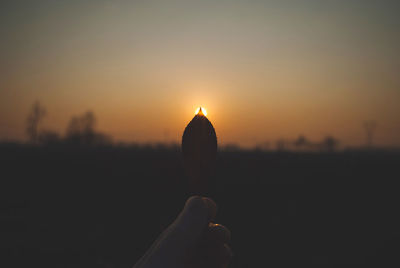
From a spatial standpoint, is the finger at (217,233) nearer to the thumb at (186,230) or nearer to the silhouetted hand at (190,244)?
the silhouetted hand at (190,244)

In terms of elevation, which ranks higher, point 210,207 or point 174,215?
point 210,207

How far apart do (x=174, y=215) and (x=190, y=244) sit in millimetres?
20830

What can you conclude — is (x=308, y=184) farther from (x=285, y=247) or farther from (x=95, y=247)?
(x=95, y=247)

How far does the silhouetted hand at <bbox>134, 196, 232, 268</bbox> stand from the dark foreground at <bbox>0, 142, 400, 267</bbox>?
45.1ft

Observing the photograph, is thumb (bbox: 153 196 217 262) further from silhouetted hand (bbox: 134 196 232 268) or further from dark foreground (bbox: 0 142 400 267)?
dark foreground (bbox: 0 142 400 267)

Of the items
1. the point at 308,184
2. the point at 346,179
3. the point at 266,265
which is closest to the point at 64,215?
the point at 266,265

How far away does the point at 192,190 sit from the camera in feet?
4.99

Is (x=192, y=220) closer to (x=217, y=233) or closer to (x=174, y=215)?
(x=217, y=233)

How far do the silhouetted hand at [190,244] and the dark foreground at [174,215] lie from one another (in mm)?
13735

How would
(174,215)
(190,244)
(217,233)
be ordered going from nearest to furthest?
(190,244)
(217,233)
(174,215)

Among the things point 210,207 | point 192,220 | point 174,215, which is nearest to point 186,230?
point 192,220

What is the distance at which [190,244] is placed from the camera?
1.41 metres

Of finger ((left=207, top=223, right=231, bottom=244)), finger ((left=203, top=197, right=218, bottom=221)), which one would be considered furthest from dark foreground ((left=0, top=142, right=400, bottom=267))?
finger ((left=203, top=197, right=218, bottom=221))

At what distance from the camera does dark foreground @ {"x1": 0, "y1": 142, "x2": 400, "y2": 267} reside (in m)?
15.5
